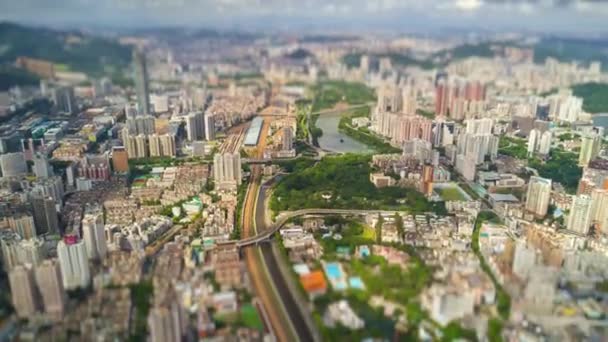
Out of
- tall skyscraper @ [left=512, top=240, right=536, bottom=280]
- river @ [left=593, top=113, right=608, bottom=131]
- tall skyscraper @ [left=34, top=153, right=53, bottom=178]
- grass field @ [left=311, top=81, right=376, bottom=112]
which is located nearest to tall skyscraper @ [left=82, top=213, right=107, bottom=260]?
tall skyscraper @ [left=34, top=153, right=53, bottom=178]

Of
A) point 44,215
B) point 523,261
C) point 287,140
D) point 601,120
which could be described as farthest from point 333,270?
point 601,120

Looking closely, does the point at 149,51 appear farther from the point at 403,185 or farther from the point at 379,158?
the point at 403,185

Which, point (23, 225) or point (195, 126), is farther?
point (195, 126)

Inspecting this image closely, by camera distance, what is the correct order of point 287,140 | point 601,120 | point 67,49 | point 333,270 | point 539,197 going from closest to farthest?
point 333,270 < point 539,197 < point 287,140 < point 601,120 < point 67,49

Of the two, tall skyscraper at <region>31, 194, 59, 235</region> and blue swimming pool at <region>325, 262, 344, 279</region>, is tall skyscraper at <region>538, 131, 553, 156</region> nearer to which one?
blue swimming pool at <region>325, 262, 344, 279</region>

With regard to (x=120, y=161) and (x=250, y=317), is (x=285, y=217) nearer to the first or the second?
(x=250, y=317)

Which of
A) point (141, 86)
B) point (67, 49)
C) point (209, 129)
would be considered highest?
point (67, 49)

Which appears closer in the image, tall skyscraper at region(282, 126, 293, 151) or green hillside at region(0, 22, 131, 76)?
tall skyscraper at region(282, 126, 293, 151)
